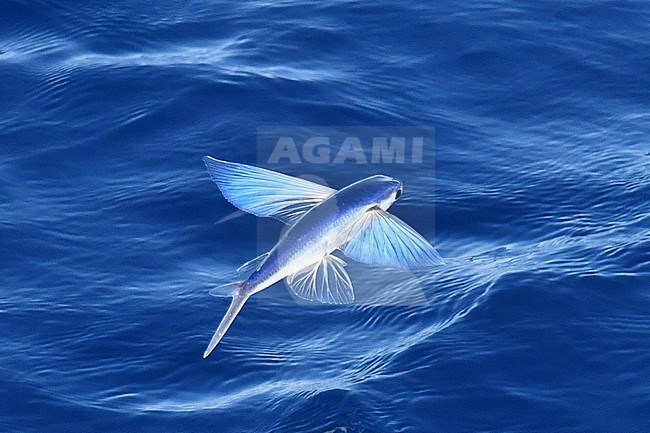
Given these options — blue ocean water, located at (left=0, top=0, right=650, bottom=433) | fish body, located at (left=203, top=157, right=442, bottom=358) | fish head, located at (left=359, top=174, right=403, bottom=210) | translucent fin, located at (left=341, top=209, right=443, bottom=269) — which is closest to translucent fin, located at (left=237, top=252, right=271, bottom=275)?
fish body, located at (left=203, top=157, right=442, bottom=358)

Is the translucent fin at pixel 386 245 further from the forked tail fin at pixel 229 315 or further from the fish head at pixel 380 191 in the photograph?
the forked tail fin at pixel 229 315

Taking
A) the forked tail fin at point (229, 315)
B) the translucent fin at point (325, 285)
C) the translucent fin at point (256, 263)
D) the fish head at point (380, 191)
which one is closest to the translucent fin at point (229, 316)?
the forked tail fin at point (229, 315)

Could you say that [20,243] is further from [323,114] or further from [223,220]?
[323,114]

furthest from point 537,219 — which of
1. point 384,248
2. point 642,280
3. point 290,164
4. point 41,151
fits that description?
point 41,151

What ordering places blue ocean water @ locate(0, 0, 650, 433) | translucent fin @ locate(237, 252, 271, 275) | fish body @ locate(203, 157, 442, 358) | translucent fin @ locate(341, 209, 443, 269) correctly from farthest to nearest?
blue ocean water @ locate(0, 0, 650, 433)
translucent fin @ locate(341, 209, 443, 269)
translucent fin @ locate(237, 252, 271, 275)
fish body @ locate(203, 157, 442, 358)

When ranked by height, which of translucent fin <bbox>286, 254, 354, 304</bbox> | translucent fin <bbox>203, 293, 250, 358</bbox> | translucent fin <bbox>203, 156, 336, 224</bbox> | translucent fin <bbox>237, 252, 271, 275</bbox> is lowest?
translucent fin <bbox>203, 293, 250, 358</bbox>

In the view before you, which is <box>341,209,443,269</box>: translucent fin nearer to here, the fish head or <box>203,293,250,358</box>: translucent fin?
the fish head
